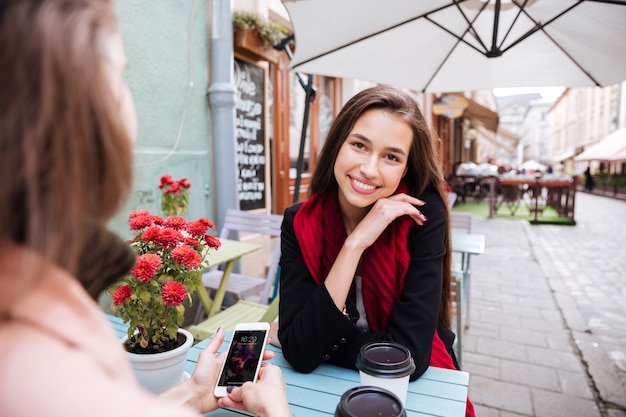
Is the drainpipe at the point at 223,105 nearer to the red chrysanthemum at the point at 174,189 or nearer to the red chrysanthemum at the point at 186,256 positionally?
the red chrysanthemum at the point at 174,189

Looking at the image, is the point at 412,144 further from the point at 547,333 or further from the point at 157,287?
the point at 547,333

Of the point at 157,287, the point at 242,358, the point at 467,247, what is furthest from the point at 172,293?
the point at 467,247

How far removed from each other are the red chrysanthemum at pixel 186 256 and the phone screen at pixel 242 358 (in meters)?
0.25

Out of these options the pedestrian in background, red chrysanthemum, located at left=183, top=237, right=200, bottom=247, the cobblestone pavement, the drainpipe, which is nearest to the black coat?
red chrysanthemum, located at left=183, top=237, right=200, bottom=247

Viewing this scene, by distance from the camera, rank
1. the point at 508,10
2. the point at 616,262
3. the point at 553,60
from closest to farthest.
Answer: the point at 508,10 → the point at 553,60 → the point at 616,262

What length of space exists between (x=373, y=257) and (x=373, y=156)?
1.27 feet

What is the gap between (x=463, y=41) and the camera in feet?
10.7

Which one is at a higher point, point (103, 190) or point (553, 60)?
point (553, 60)

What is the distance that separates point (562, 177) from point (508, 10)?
9.68 meters

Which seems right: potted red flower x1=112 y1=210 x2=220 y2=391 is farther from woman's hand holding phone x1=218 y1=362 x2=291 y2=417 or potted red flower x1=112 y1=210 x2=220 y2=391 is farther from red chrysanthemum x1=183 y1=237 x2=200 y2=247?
woman's hand holding phone x1=218 y1=362 x2=291 y2=417

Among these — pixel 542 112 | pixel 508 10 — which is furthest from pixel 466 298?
pixel 542 112

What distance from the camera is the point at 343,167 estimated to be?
1.62 metres

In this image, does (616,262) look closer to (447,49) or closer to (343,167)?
(447,49)

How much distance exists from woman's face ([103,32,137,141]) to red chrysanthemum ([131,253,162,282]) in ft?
2.19
